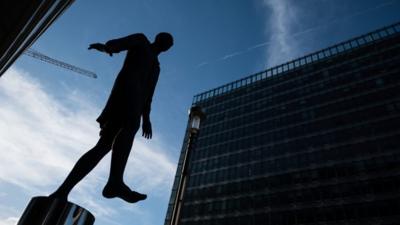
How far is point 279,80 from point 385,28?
19.7 m

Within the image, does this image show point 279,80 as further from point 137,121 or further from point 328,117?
point 137,121

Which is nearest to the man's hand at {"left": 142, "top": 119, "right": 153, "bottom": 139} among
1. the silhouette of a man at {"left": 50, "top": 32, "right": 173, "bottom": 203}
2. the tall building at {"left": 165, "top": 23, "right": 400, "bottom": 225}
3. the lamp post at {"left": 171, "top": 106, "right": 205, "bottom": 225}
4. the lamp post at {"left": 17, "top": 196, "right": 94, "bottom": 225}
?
the silhouette of a man at {"left": 50, "top": 32, "right": 173, "bottom": 203}

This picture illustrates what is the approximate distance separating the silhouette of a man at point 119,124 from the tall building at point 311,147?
1340 inches

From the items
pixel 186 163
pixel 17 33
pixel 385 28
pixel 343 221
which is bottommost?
pixel 17 33

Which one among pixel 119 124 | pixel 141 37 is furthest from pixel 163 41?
pixel 119 124

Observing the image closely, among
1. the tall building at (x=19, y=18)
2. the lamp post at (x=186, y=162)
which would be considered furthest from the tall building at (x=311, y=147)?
the tall building at (x=19, y=18)

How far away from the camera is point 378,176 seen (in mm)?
36812

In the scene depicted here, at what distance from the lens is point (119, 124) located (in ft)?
7.87

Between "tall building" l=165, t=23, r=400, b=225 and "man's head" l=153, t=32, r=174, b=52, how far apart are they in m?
33.6

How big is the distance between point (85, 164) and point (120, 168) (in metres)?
0.26

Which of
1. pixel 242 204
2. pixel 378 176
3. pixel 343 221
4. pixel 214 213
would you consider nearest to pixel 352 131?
pixel 378 176

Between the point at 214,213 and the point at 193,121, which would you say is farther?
the point at 214,213

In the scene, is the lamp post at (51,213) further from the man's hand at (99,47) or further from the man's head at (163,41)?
the man's head at (163,41)

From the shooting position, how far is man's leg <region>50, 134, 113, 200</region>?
2112 mm
